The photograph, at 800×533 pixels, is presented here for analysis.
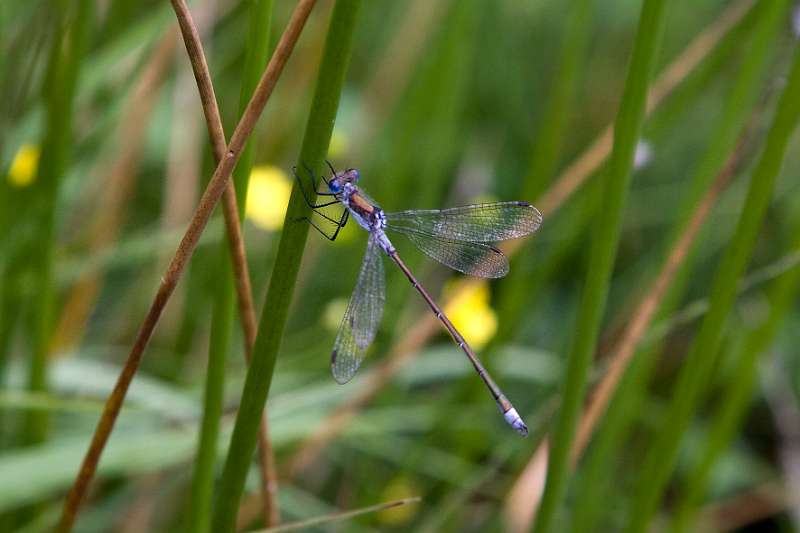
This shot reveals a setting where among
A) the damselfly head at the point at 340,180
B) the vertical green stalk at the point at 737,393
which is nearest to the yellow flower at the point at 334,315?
the damselfly head at the point at 340,180

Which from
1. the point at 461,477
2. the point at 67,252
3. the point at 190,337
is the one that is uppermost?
the point at 67,252

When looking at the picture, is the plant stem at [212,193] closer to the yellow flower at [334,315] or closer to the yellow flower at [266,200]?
the yellow flower at [334,315]

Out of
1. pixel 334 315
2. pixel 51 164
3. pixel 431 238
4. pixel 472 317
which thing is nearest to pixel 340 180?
pixel 431 238

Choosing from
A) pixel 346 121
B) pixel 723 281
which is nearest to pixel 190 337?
pixel 346 121

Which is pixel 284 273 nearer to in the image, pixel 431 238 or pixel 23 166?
pixel 431 238

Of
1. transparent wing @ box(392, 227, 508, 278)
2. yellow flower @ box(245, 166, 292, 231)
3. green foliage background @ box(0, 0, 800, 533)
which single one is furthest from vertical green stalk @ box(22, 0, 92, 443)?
yellow flower @ box(245, 166, 292, 231)

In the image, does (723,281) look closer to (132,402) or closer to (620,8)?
Result: (132,402)

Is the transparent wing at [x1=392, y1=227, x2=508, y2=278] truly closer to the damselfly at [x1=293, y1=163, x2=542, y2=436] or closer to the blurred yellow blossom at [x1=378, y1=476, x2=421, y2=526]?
the damselfly at [x1=293, y1=163, x2=542, y2=436]
